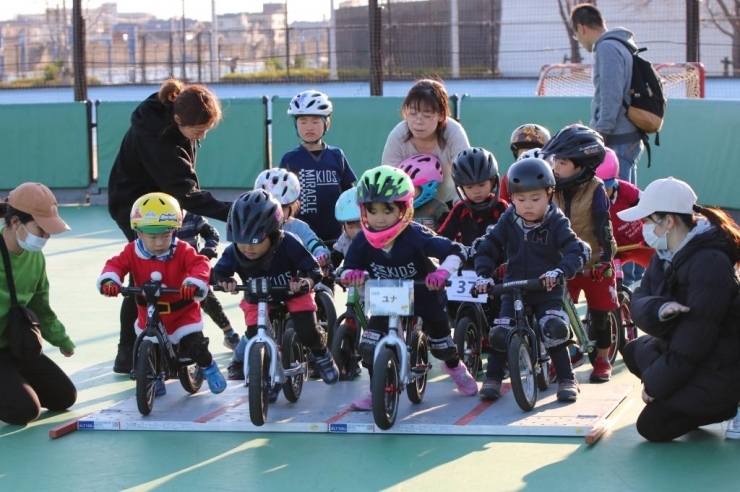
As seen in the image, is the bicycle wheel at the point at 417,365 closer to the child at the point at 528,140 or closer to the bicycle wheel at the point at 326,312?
the bicycle wheel at the point at 326,312

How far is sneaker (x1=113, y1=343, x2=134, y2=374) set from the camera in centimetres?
811

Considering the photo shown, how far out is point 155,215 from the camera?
696cm

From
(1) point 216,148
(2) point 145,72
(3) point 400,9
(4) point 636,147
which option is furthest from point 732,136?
(2) point 145,72

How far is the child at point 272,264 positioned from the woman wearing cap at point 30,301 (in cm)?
100

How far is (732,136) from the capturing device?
13633 mm

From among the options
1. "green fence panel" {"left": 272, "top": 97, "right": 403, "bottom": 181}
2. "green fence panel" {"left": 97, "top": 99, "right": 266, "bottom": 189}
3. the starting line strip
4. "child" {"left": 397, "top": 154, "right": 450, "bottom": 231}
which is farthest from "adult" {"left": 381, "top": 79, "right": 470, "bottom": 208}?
"green fence panel" {"left": 97, "top": 99, "right": 266, "bottom": 189}

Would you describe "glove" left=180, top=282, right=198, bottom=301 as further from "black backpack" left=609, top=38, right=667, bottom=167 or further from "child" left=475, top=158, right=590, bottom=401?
"black backpack" left=609, top=38, right=667, bottom=167

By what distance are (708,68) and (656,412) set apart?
16031 millimetres

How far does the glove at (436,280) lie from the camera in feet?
21.0

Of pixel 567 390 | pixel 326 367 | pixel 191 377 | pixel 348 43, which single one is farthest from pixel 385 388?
pixel 348 43

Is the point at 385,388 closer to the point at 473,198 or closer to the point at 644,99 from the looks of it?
the point at 473,198

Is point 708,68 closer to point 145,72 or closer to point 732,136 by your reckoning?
point 732,136

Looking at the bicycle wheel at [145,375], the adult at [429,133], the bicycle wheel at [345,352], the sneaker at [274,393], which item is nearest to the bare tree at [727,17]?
the adult at [429,133]

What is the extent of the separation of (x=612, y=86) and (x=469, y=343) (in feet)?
8.98
